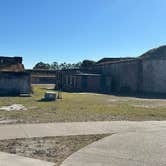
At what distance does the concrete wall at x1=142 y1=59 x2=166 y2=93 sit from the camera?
42.5 meters

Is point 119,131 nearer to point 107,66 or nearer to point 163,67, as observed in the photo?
point 163,67

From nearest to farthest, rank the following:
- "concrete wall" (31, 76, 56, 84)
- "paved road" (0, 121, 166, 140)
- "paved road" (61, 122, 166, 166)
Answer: "paved road" (61, 122, 166, 166) < "paved road" (0, 121, 166, 140) < "concrete wall" (31, 76, 56, 84)

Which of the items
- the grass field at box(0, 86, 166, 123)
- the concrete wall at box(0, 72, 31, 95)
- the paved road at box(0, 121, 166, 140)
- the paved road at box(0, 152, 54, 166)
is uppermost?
the concrete wall at box(0, 72, 31, 95)

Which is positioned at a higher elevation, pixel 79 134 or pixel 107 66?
pixel 107 66

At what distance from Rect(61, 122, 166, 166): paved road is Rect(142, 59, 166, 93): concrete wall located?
32577mm

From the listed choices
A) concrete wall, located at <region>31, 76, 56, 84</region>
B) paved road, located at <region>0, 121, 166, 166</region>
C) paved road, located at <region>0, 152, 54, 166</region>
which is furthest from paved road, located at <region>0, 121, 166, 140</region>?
concrete wall, located at <region>31, 76, 56, 84</region>

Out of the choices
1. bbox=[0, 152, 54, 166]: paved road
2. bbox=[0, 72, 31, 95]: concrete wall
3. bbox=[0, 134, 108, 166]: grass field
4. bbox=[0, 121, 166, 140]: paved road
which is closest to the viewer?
bbox=[0, 152, 54, 166]: paved road

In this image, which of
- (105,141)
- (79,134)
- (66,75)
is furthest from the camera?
(66,75)

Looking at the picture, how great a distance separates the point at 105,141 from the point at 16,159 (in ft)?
9.45

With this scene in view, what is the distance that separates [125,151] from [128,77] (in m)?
39.6

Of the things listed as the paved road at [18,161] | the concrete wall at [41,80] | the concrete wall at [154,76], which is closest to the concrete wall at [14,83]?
the concrete wall at [154,76]

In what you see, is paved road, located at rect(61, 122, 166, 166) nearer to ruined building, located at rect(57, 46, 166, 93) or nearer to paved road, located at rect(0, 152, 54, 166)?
paved road, located at rect(0, 152, 54, 166)

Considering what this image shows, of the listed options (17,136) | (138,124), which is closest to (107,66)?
(138,124)

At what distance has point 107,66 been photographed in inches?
2074
